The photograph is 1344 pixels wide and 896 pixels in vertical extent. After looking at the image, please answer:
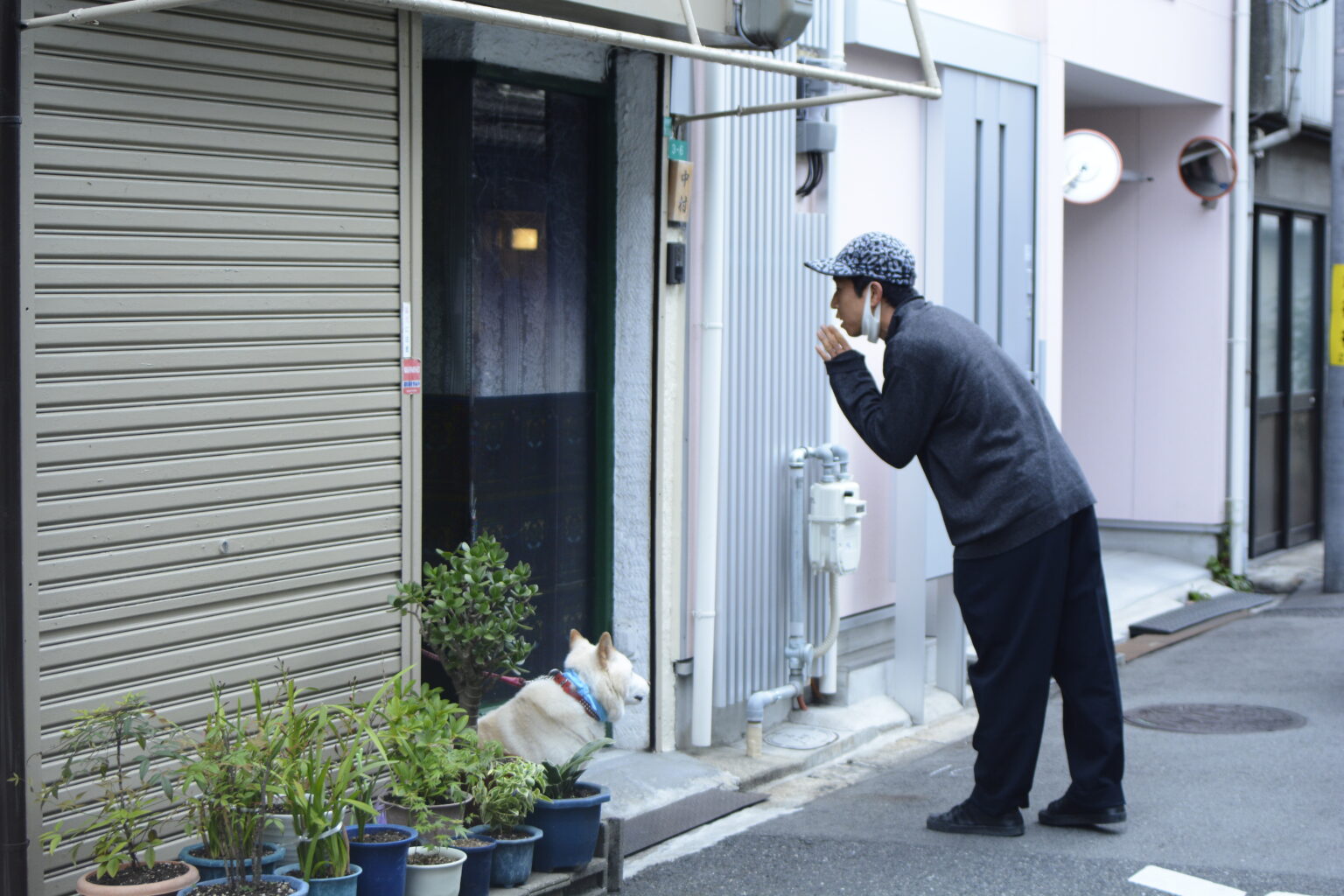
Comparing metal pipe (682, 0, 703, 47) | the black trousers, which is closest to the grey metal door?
the black trousers

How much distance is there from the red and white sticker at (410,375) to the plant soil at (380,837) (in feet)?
5.11

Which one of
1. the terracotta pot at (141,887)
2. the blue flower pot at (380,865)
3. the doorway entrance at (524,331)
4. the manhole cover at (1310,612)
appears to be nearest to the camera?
the terracotta pot at (141,887)

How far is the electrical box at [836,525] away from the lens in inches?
283

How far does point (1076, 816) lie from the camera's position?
572cm

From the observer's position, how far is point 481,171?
20.4 feet

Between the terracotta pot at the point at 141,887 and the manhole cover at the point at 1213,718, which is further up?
the terracotta pot at the point at 141,887

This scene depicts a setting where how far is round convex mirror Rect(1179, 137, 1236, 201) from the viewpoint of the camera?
1220 cm

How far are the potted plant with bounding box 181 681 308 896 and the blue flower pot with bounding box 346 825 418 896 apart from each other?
0.24 metres

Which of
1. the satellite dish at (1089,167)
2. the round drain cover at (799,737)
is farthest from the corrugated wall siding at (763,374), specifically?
the satellite dish at (1089,167)

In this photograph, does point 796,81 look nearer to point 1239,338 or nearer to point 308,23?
point 308,23

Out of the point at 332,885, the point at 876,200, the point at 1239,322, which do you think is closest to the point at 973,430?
the point at 332,885

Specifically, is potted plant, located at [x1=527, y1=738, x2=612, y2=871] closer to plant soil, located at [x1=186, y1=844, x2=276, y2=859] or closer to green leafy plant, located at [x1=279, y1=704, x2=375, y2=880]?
Result: green leafy plant, located at [x1=279, y1=704, x2=375, y2=880]

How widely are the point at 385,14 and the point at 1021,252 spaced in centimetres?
489

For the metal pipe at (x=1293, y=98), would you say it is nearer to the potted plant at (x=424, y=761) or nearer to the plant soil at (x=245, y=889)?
the potted plant at (x=424, y=761)
